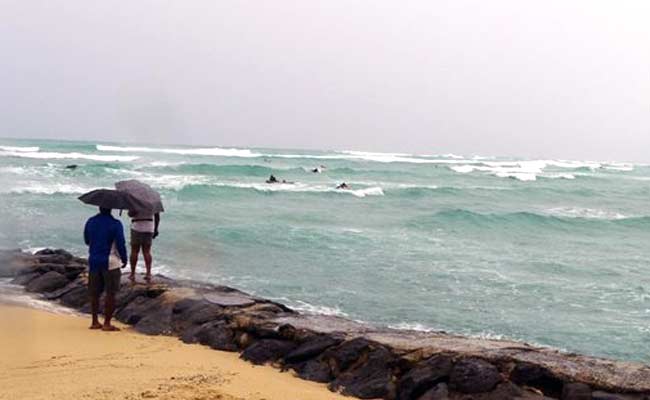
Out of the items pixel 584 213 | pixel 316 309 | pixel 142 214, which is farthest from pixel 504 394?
pixel 584 213

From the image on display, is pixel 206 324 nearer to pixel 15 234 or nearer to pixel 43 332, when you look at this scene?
pixel 43 332

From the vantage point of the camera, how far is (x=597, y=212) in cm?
3238

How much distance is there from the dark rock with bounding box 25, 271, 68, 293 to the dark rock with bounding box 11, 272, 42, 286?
16cm

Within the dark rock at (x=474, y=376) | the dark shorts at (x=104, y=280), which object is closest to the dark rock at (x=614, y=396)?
the dark rock at (x=474, y=376)

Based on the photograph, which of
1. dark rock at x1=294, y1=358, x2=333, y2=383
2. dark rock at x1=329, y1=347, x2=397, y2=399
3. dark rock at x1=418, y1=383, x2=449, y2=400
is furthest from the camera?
dark rock at x1=294, y1=358, x2=333, y2=383

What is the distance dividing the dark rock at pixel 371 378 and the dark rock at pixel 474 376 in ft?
1.95

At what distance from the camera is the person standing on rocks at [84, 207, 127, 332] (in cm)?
793

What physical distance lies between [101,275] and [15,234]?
1020cm

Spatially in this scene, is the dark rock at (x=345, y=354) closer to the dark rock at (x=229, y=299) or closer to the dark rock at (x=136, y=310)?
the dark rock at (x=229, y=299)

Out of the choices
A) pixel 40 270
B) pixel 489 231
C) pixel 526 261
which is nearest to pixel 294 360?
pixel 40 270

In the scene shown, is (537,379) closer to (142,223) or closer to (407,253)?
(142,223)

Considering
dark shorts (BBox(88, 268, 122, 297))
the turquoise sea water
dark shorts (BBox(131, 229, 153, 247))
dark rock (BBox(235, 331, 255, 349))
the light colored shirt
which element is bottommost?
the turquoise sea water

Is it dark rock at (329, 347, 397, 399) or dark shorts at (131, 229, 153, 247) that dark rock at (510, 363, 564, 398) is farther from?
dark shorts at (131, 229, 153, 247)

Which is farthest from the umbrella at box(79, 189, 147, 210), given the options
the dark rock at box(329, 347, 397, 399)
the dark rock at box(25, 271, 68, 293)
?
the dark rock at box(329, 347, 397, 399)
